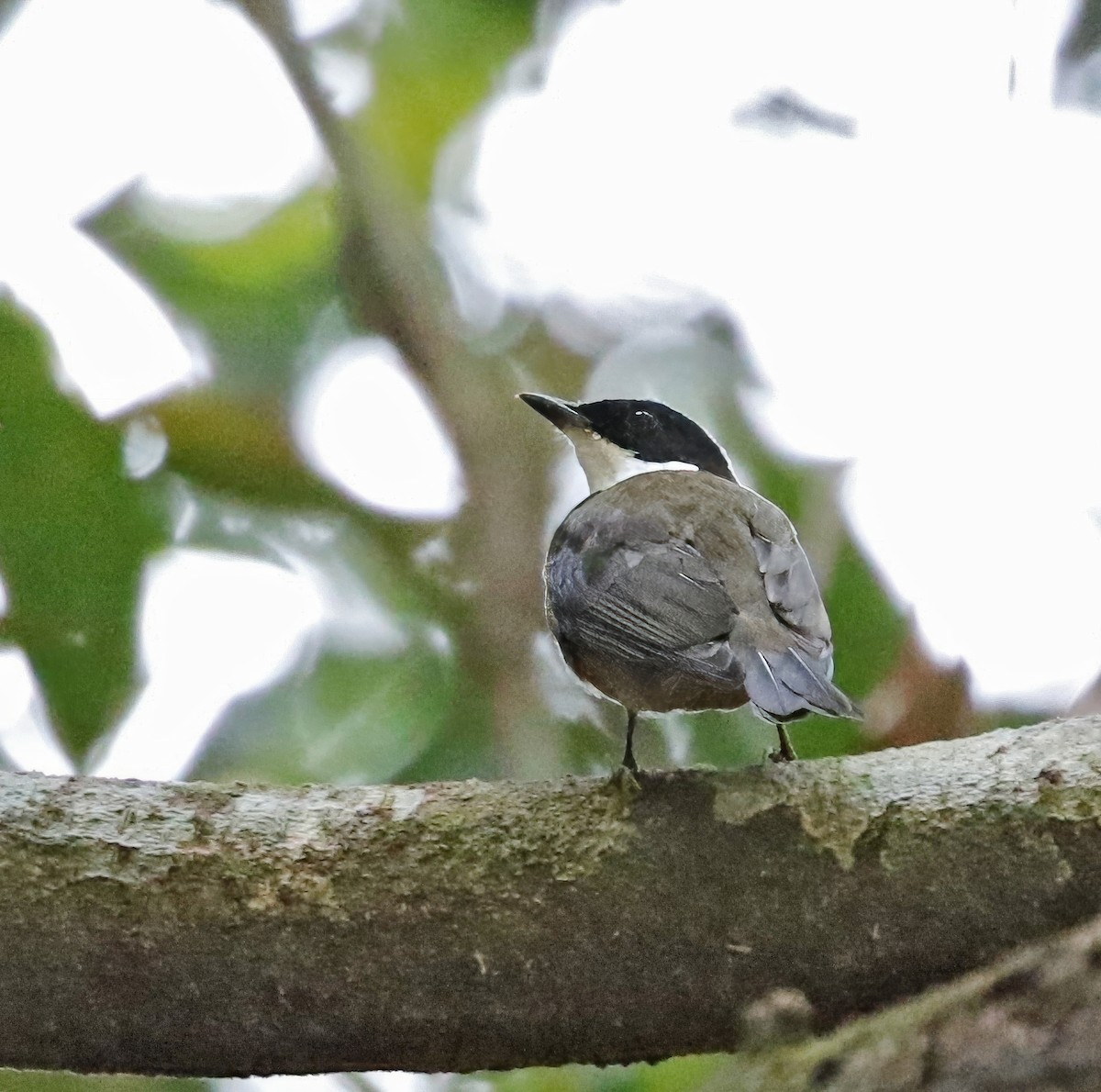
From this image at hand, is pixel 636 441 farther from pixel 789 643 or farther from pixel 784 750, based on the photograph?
pixel 789 643

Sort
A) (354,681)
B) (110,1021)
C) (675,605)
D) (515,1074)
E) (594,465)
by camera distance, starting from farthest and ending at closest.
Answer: (594,465) < (354,681) < (515,1074) < (675,605) < (110,1021)

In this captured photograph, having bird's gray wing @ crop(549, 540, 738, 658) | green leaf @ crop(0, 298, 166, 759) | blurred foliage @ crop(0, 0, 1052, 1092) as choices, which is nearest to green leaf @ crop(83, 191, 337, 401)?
blurred foliage @ crop(0, 0, 1052, 1092)

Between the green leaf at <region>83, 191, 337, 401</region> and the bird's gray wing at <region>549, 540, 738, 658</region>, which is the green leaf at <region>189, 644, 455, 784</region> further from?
the green leaf at <region>83, 191, 337, 401</region>

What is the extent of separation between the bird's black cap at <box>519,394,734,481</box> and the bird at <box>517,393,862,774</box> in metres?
0.64

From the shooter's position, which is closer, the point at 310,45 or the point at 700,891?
the point at 700,891

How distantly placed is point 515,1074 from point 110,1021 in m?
1.03

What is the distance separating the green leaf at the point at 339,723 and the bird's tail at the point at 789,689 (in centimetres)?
108

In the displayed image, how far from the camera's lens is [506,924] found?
1.93 metres

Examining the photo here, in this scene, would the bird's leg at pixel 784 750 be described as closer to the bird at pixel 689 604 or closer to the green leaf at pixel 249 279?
the bird at pixel 689 604

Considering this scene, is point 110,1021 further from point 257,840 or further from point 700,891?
point 700,891

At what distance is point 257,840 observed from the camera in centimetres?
198

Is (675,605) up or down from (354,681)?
up

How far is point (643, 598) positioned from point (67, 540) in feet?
4.14

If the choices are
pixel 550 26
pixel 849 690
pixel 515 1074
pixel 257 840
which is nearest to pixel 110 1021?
pixel 257 840
